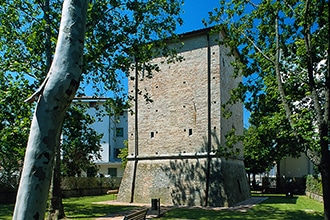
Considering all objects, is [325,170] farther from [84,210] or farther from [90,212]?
[84,210]

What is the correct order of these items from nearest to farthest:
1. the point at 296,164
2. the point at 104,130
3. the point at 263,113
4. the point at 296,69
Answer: the point at 296,69 → the point at 263,113 → the point at 296,164 → the point at 104,130

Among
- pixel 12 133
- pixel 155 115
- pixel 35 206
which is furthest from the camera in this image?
pixel 155 115

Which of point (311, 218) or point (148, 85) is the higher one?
point (148, 85)

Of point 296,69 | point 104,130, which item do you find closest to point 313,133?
point 296,69

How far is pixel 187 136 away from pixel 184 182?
3.19 meters

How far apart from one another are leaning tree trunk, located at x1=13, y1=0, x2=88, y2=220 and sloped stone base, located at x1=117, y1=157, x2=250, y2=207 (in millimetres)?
18070

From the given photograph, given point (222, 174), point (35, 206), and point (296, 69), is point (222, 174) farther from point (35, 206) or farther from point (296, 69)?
point (35, 206)

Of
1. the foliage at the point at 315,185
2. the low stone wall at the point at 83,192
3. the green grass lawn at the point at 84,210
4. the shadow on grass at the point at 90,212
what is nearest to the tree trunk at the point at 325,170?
the green grass lawn at the point at 84,210

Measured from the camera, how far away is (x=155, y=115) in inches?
954

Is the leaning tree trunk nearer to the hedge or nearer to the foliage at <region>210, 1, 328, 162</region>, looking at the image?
the foliage at <region>210, 1, 328, 162</region>

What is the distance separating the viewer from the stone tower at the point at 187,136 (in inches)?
835

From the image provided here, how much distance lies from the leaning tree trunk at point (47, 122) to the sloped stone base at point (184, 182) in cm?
1807

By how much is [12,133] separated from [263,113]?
12.5m

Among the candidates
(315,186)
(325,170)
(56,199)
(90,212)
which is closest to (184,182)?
(90,212)
